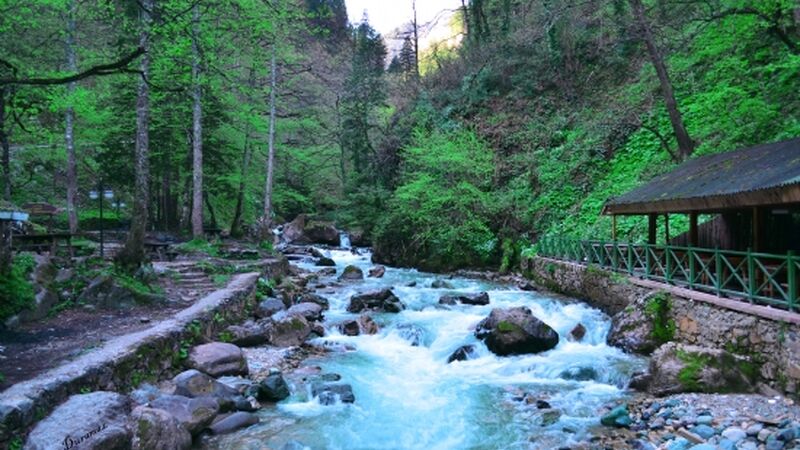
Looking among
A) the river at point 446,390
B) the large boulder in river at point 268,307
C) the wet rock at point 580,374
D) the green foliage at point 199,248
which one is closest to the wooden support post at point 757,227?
the river at point 446,390

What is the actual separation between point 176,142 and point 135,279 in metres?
13.7

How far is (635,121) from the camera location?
69.1 ft

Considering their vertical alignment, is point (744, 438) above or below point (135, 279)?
below

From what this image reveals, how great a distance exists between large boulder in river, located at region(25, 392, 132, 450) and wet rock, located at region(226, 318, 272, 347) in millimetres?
4436

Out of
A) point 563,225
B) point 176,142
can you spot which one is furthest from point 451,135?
point 176,142

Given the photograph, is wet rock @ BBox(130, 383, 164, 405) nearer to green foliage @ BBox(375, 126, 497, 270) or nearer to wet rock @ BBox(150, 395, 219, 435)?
wet rock @ BBox(150, 395, 219, 435)

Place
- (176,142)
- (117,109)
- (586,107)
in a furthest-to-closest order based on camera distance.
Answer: (586,107) → (176,142) → (117,109)

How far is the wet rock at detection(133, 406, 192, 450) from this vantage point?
511 centimetres

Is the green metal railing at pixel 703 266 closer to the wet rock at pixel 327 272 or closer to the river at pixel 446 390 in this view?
the river at pixel 446 390

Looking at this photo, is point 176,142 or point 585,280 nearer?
point 585,280

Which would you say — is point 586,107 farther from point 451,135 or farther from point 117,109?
point 117,109

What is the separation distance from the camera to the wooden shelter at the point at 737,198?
24.5ft

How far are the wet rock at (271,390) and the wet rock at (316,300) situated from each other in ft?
20.9

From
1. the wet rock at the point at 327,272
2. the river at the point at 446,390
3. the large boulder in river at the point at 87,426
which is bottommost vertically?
the river at the point at 446,390
